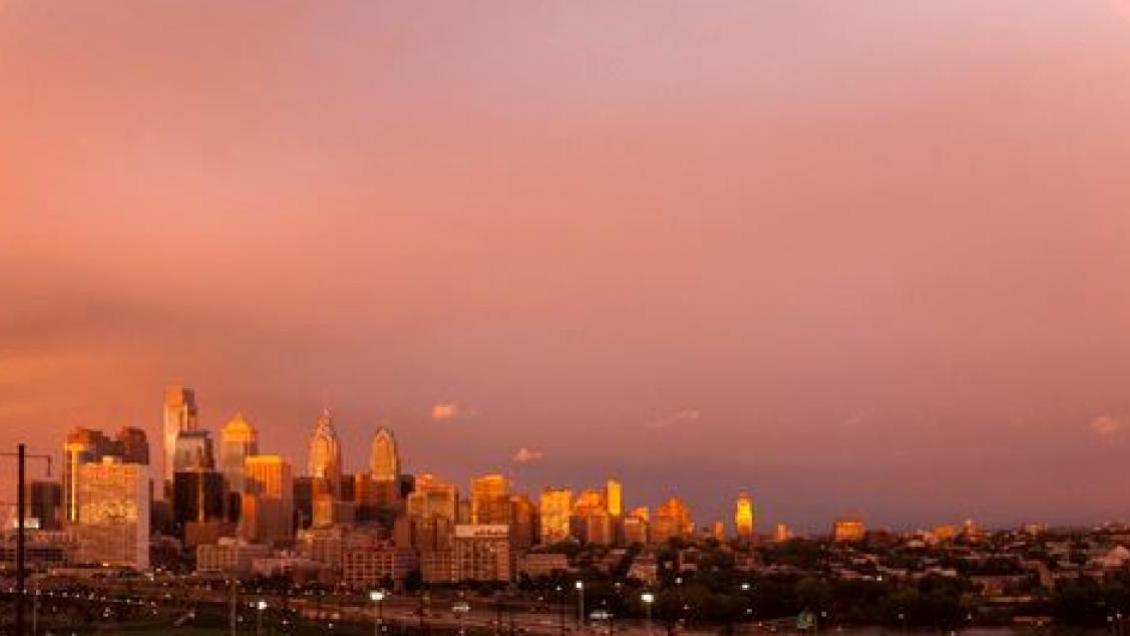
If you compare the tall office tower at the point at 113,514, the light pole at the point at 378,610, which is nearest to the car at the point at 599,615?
the light pole at the point at 378,610

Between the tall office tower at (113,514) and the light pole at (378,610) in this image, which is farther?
the tall office tower at (113,514)

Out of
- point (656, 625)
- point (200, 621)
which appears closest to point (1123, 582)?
point (656, 625)

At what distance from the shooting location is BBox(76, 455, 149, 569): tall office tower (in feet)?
411

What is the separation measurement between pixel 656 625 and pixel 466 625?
607 centimetres

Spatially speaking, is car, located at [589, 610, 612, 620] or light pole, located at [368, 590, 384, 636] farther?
car, located at [589, 610, 612, 620]

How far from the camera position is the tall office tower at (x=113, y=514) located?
4936 inches

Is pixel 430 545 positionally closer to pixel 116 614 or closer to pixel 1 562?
pixel 1 562

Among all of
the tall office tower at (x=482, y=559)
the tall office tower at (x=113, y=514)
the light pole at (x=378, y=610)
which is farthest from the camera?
the tall office tower at (x=113, y=514)

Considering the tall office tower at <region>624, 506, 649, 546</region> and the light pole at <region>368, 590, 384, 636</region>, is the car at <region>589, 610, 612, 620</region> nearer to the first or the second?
the light pole at <region>368, 590, 384, 636</region>

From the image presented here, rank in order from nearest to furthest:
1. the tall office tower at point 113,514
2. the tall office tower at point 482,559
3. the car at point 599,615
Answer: the car at point 599,615, the tall office tower at point 482,559, the tall office tower at point 113,514

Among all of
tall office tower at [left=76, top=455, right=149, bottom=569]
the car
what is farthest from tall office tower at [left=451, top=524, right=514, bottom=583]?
the car

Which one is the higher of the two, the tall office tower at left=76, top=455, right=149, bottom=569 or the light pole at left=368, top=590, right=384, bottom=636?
the tall office tower at left=76, top=455, right=149, bottom=569

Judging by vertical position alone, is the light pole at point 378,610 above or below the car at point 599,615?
above

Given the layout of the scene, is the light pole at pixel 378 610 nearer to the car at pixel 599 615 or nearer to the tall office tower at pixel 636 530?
the car at pixel 599 615
